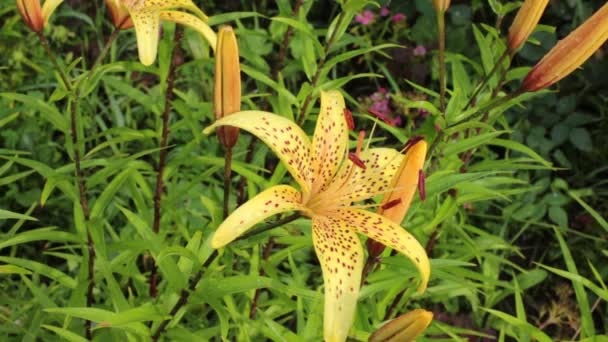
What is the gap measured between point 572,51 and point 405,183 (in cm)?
34

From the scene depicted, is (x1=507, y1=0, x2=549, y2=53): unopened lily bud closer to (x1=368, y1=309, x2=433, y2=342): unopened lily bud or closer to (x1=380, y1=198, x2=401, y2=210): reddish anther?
(x1=380, y1=198, x2=401, y2=210): reddish anther

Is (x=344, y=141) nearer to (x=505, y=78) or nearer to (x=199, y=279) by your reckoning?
(x=199, y=279)

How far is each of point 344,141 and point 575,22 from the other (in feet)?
6.39

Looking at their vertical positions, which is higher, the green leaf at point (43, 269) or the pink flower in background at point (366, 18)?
the pink flower in background at point (366, 18)

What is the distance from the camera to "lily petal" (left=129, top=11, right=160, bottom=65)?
115 cm

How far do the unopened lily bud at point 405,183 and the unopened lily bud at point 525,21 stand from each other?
309 mm

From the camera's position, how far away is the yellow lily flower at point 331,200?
36.7 inches

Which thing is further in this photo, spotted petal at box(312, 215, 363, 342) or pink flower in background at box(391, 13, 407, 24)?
pink flower in background at box(391, 13, 407, 24)

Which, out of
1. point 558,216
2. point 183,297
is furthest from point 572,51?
point 558,216

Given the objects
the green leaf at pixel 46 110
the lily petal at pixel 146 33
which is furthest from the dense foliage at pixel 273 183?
the lily petal at pixel 146 33

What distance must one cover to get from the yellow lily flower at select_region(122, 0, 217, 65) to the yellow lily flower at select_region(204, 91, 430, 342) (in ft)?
0.81

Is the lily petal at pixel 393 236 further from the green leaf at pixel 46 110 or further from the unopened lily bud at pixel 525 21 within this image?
the green leaf at pixel 46 110

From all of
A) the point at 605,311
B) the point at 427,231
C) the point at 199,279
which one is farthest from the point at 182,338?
the point at 605,311

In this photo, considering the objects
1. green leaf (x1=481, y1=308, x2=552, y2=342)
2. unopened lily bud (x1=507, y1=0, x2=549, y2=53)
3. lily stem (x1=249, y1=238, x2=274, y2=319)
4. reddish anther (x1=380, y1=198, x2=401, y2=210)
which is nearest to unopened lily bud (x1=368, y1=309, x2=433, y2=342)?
reddish anther (x1=380, y1=198, x2=401, y2=210)
